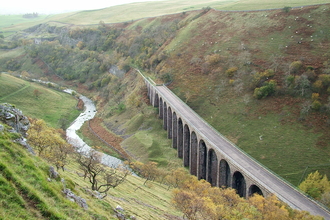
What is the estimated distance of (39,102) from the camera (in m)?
106

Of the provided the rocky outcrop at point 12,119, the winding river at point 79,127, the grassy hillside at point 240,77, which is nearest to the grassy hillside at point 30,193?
the rocky outcrop at point 12,119

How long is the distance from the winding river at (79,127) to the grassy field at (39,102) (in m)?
3.24

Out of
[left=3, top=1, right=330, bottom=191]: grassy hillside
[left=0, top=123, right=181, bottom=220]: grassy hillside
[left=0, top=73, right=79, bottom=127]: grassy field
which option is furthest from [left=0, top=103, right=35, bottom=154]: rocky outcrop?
[left=0, top=73, right=79, bottom=127]: grassy field

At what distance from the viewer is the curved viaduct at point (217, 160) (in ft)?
127

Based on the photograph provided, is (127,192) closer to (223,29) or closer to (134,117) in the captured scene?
(134,117)

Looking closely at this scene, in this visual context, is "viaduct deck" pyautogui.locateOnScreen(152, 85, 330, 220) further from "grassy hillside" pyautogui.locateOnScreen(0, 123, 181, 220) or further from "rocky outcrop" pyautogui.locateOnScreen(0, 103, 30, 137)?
"rocky outcrop" pyautogui.locateOnScreen(0, 103, 30, 137)

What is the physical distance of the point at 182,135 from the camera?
67000mm

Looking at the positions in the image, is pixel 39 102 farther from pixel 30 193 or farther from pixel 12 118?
pixel 30 193

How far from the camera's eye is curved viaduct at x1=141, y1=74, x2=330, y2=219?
127 feet

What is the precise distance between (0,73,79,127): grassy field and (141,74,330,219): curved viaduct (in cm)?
4355

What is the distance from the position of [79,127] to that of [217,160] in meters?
59.5

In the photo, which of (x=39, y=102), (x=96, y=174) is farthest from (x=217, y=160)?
(x=39, y=102)

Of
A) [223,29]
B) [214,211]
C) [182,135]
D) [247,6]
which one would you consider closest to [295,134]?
[182,135]

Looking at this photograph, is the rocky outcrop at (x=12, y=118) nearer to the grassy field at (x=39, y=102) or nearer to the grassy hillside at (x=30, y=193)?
the grassy hillside at (x=30, y=193)
